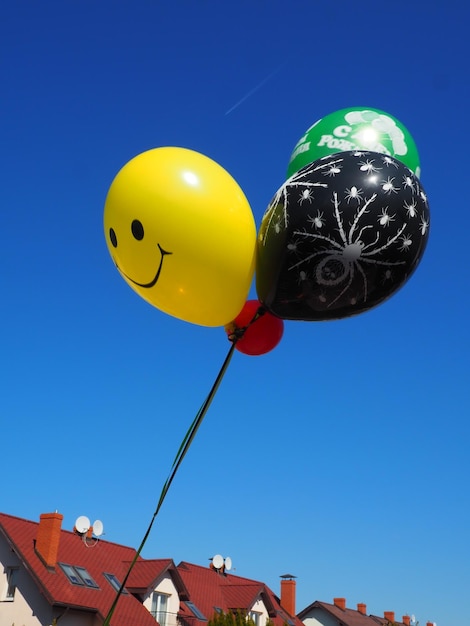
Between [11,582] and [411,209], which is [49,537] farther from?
[411,209]

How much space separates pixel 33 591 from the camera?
20.0 m

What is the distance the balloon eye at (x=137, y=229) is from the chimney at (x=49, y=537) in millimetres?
18012

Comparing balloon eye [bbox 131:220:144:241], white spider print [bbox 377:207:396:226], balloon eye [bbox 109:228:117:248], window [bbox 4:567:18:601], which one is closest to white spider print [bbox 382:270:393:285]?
white spider print [bbox 377:207:396:226]

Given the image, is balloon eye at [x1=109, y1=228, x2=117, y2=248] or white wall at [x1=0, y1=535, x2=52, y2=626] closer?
balloon eye at [x1=109, y1=228, x2=117, y2=248]

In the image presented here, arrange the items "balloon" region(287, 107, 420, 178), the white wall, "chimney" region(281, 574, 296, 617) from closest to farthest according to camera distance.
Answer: "balloon" region(287, 107, 420, 178) < the white wall < "chimney" region(281, 574, 296, 617)

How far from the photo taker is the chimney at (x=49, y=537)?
68.4 ft

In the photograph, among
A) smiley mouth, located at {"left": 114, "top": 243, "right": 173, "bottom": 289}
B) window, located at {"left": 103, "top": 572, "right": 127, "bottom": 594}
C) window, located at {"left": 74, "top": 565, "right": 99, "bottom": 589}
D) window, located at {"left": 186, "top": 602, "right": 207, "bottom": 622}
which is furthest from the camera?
window, located at {"left": 186, "top": 602, "right": 207, "bottom": 622}

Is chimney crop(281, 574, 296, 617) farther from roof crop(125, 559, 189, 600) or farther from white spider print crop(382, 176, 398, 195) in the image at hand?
white spider print crop(382, 176, 398, 195)

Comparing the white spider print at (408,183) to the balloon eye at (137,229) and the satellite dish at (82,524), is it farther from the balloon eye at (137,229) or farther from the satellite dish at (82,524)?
the satellite dish at (82,524)

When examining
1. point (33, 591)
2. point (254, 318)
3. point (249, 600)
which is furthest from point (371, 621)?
point (254, 318)

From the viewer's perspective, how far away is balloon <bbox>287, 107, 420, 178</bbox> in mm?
5414

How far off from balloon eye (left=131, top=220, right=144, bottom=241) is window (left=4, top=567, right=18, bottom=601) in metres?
18.1

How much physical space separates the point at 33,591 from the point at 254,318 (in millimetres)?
17221

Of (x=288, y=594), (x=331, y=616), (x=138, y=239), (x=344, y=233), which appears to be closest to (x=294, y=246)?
(x=344, y=233)
